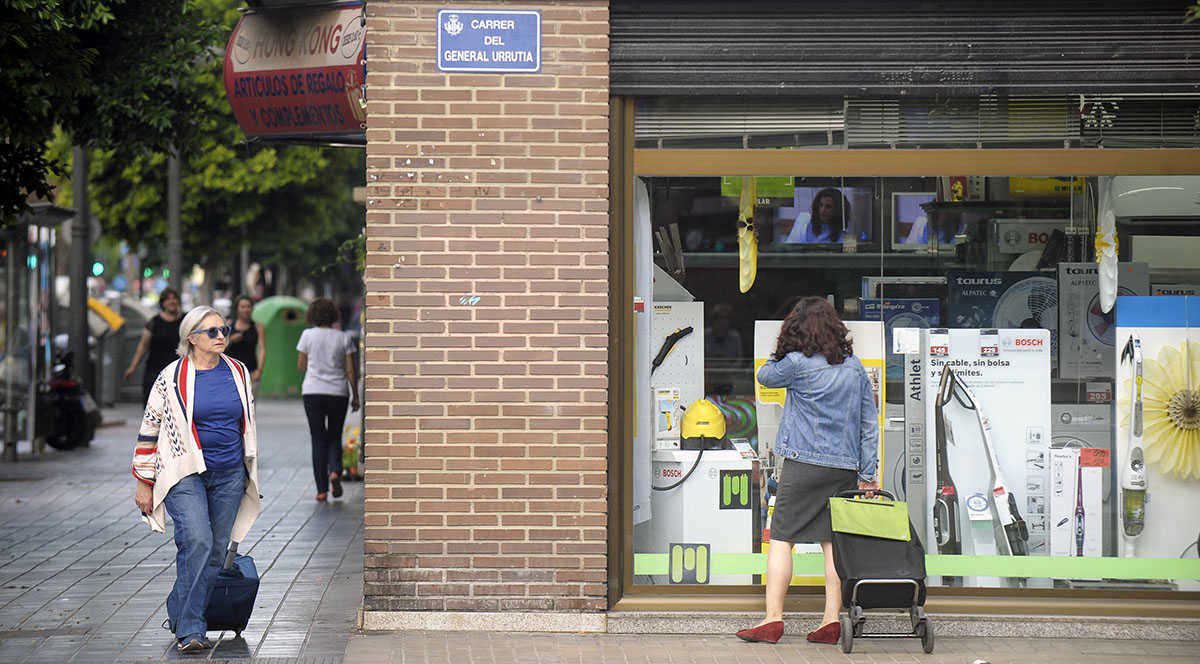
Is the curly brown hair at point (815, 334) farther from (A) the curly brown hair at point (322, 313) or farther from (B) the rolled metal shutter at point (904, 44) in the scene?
(A) the curly brown hair at point (322, 313)

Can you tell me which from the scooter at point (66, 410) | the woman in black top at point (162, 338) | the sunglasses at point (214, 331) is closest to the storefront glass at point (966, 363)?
the sunglasses at point (214, 331)

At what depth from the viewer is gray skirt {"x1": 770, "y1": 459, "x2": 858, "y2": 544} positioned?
6836mm

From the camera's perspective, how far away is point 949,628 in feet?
23.4

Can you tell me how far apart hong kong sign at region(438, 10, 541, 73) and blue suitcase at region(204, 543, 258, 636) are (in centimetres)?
269

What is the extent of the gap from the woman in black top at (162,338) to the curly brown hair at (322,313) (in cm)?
473

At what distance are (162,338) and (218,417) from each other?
1066cm

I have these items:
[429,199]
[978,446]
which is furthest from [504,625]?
[978,446]

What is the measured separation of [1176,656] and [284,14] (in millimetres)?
6952

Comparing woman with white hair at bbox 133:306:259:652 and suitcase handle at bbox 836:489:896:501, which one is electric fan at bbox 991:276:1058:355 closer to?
suitcase handle at bbox 836:489:896:501

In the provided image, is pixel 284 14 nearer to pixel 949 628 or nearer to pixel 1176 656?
pixel 949 628

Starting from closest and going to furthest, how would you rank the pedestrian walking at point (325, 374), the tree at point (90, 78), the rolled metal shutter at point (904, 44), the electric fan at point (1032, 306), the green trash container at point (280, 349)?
1. the rolled metal shutter at point (904, 44)
2. the electric fan at point (1032, 306)
3. the tree at point (90, 78)
4. the pedestrian walking at point (325, 374)
5. the green trash container at point (280, 349)

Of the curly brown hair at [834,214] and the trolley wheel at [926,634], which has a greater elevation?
the curly brown hair at [834,214]

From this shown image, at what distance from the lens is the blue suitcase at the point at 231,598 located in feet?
22.4

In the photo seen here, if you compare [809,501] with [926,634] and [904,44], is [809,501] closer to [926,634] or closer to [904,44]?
[926,634]
